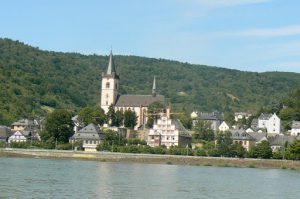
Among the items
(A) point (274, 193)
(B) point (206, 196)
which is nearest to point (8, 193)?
(B) point (206, 196)

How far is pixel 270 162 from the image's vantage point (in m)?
89.7

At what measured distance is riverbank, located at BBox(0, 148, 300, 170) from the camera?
3479 inches

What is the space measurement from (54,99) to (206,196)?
127943 millimetres

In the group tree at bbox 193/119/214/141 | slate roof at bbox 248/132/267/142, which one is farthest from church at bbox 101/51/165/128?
slate roof at bbox 248/132/267/142

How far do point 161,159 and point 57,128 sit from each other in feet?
73.5

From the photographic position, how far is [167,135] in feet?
378

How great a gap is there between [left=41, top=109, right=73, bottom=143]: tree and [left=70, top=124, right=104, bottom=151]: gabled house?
75.4 inches

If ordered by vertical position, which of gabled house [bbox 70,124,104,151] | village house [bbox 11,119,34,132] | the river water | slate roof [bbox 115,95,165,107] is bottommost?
the river water

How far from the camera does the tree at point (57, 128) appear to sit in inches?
4178

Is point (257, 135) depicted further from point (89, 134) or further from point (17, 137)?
point (17, 137)

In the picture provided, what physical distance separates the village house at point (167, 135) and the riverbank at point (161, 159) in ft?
69.0

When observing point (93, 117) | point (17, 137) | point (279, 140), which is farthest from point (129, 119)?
point (279, 140)

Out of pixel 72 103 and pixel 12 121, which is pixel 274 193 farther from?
pixel 72 103

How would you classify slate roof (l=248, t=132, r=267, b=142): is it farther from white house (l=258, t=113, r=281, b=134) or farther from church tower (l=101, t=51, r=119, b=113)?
church tower (l=101, t=51, r=119, b=113)
